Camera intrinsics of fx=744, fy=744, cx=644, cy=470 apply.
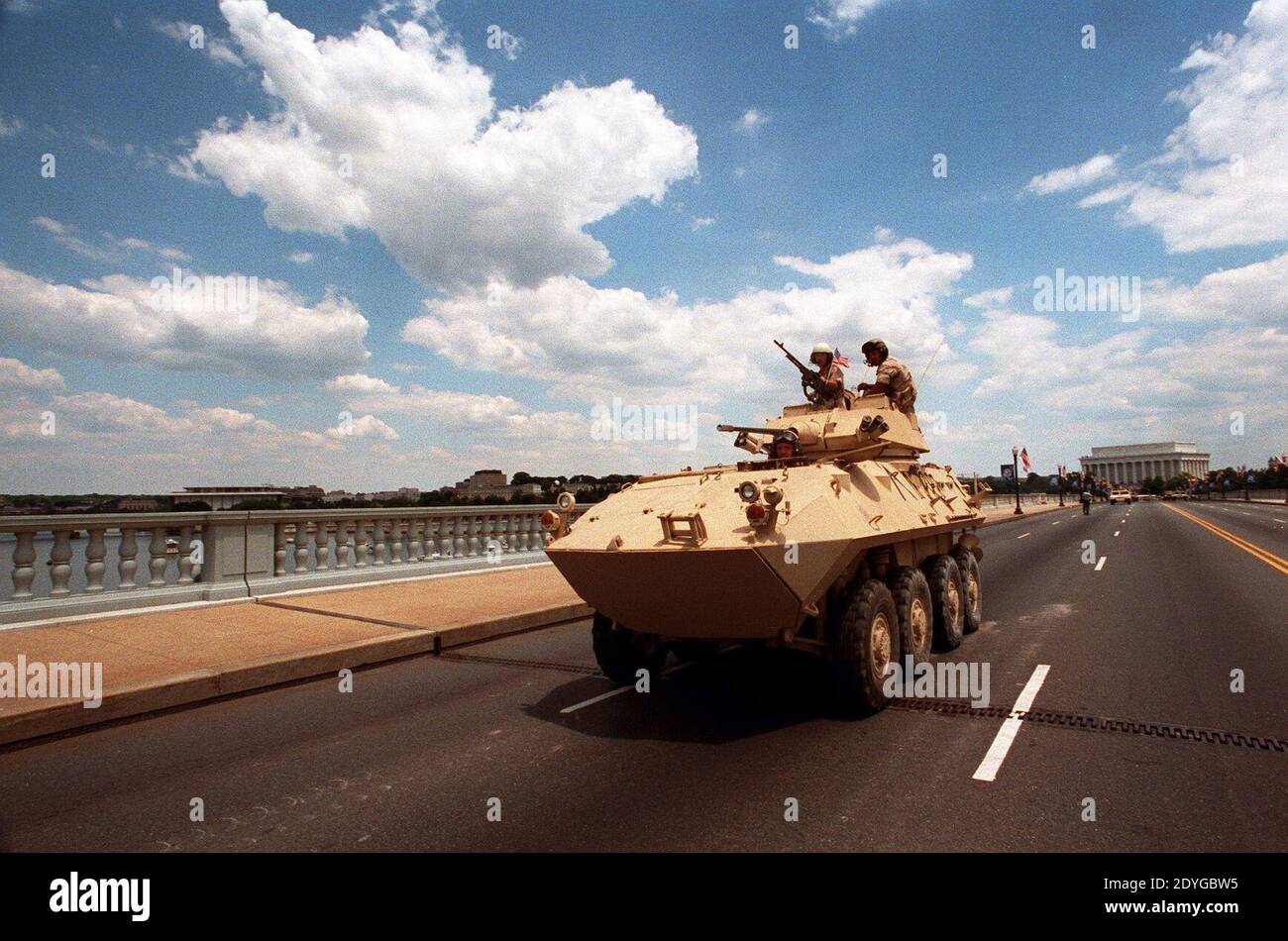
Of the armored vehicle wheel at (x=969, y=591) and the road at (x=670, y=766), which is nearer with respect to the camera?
the road at (x=670, y=766)

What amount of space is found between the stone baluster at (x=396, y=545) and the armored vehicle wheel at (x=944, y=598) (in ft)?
27.8

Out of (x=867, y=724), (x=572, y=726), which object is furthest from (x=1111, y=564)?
(x=572, y=726)

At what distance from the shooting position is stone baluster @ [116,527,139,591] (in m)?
9.05

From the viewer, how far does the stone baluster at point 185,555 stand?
9789 mm

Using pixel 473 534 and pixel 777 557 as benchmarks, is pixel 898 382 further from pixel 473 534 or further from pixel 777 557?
pixel 473 534

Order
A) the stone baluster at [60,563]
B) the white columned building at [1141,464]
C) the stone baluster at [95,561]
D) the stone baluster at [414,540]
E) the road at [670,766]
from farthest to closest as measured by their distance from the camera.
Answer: the white columned building at [1141,464] → the stone baluster at [414,540] → the stone baluster at [95,561] → the stone baluster at [60,563] → the road at [670,766]

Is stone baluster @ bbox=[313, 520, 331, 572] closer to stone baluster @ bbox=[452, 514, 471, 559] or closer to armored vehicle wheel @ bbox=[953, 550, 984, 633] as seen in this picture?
stone baluster @ bbox=[452, 514, 471, 559]

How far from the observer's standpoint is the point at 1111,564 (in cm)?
1616

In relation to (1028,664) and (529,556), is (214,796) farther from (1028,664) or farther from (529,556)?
(529,556)

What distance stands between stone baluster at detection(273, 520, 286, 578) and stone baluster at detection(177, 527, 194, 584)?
3.53ft

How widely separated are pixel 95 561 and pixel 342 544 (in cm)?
341

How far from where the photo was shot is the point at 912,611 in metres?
6.64

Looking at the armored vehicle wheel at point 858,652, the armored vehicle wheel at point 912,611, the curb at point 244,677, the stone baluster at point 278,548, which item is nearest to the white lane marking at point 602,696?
the armored vehicle wheel at point 858,652

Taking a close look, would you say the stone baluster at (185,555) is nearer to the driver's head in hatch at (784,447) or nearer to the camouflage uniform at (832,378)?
the driver's head in hatch at (784,447)
